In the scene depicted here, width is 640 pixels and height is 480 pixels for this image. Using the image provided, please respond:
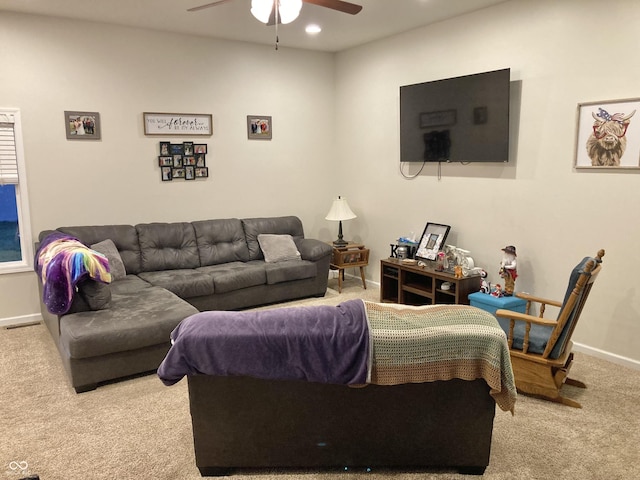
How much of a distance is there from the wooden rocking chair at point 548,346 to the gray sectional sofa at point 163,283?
2.38 meters

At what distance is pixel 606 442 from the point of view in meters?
2.74

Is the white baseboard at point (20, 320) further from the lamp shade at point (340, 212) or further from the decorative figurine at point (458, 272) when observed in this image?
the decorative figurine at point (458, 272)

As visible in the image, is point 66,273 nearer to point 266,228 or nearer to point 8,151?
point 8,151

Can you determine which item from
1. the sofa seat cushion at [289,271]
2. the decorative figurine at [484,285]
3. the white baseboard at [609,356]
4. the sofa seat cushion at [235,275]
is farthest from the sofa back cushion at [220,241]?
the white baseboard at [609,356]

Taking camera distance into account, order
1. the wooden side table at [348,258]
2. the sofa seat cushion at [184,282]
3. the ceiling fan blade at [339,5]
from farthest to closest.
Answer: the wooden side table at [348,258], the sofa seat cushion at [184,282], the ceiling fan blade at [339,5]

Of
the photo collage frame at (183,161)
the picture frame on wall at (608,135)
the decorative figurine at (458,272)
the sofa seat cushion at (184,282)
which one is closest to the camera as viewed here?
the picture frame on wall at (608,135)

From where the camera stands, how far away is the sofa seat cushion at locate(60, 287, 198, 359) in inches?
130

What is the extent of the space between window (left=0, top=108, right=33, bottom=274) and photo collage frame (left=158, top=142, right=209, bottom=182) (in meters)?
1.32

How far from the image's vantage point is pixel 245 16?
465cm

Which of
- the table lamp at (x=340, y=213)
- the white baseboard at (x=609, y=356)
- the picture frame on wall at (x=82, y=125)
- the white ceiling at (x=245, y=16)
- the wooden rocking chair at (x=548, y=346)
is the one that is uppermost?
the white ceiling at (x=245, y=16)

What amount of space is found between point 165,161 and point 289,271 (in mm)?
1813

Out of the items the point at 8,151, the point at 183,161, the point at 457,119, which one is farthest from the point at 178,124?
the point at 457,119

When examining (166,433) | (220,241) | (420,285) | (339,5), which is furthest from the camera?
(220,241)

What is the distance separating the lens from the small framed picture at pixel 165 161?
17.5ft
